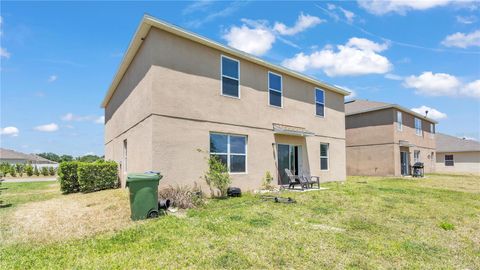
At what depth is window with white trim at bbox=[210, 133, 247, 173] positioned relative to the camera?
11.2m

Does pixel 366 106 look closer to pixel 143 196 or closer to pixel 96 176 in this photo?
pixel 96 176

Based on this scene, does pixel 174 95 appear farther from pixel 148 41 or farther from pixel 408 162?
pixel 408 162

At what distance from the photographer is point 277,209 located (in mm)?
8336

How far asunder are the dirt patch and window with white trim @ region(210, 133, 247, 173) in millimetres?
3854

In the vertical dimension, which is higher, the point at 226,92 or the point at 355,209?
the point at 226,92

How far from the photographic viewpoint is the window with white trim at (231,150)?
441 inches

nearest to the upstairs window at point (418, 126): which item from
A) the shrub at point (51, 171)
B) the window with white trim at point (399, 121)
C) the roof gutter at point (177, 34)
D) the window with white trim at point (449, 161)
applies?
the window with white trim at point (399, 121)

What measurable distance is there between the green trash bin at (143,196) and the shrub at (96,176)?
706 centimetres

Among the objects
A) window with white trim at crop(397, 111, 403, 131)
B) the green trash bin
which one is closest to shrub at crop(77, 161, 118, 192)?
the green trash bin

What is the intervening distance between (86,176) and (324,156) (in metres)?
13.4

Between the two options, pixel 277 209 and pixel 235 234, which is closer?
pixel 235 234

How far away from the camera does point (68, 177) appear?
13.3 metres

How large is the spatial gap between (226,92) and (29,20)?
8.32m

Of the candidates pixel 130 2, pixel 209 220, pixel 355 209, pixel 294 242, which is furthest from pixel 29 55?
pixel 355 209
